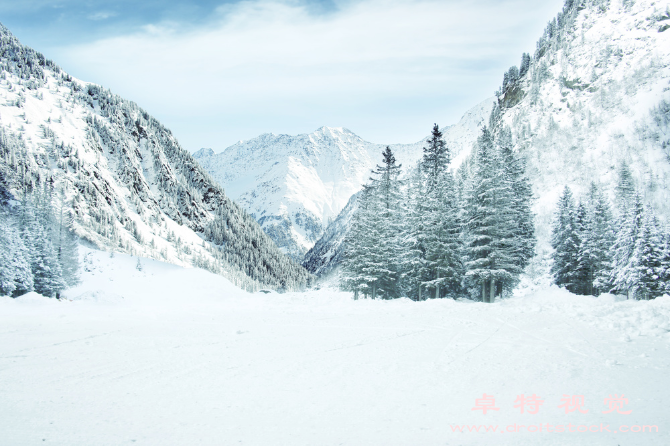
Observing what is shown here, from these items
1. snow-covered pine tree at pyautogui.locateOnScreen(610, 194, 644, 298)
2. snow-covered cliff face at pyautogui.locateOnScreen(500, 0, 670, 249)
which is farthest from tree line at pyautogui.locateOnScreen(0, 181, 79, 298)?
snow-covered cliff face at pyautogui.locateOnScreen(500, 0, 670, 249)

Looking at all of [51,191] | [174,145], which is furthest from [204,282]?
[174,145]

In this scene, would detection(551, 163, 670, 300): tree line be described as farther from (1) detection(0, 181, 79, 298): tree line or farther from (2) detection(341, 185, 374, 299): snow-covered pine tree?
(1) detection(0, 181, 79, 298): tree line

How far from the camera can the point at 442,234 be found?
90.4ft

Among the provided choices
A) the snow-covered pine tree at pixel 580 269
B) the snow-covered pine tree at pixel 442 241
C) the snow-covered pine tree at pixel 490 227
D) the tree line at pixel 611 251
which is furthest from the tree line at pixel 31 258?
the snow-covered pine tree at pixel 580 269

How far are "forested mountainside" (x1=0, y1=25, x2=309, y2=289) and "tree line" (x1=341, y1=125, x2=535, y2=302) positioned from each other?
102 meters

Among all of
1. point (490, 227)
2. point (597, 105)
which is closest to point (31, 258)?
point (490, 227)

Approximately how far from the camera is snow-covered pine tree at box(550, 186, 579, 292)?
36.3 m

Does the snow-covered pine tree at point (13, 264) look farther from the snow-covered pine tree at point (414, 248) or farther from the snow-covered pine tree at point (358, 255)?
the snow-covered pine tree at point (414, 248)

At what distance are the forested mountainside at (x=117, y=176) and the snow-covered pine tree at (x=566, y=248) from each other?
113453 mm

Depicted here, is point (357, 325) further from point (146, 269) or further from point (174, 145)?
point (174, 145)

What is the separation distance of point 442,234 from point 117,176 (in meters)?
161

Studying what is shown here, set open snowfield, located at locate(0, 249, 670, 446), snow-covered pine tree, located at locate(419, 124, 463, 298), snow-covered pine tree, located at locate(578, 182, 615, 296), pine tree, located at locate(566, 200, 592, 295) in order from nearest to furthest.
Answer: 1. open snowfield, located at locate(0, 249, 670, 446)
2. snow-covered pine tree, located at locate(419, 124, 463, 298)
3. snow-covered pine tree, located at locate(578, 182, 615, 296)
4. pine tree, located at locate(566, 200, 592, 295)

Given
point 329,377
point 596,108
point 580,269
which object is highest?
point 596,108

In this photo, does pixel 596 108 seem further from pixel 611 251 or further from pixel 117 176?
pixel 117 176
